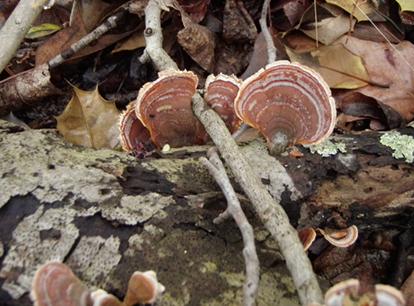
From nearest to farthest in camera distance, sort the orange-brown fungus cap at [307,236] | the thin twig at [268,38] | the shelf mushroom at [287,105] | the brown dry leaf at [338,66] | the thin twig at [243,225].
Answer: the thin twig at [243,225], the orange-brown fungus cap at [307,236], the shelf mushroom at [287,105], the thin twig at [268,38], the brown dry leaf at [338,66]

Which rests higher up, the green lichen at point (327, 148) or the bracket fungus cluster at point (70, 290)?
the bracket fungus cluster at point (70, 290)

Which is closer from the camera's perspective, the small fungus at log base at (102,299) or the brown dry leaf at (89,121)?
the small fungus at log base at (102,299)

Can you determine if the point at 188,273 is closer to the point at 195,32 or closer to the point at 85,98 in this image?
the point at 85,98

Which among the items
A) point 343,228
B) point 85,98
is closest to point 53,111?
point 85,98

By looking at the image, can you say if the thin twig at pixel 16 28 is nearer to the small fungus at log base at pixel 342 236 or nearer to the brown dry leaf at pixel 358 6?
the brown dry leaf at pixel 358 6

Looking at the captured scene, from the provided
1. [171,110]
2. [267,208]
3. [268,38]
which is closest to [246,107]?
[171,110]

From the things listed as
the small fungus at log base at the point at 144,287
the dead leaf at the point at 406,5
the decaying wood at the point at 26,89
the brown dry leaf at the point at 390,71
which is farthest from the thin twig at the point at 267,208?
the dead leaf at the point at 406,5

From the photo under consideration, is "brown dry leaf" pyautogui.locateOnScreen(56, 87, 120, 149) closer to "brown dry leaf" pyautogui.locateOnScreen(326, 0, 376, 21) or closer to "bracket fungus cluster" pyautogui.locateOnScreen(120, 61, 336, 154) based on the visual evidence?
"bracket fungus cluster" pyautogui.locateOnScreen(120, 61, 336, 154)
